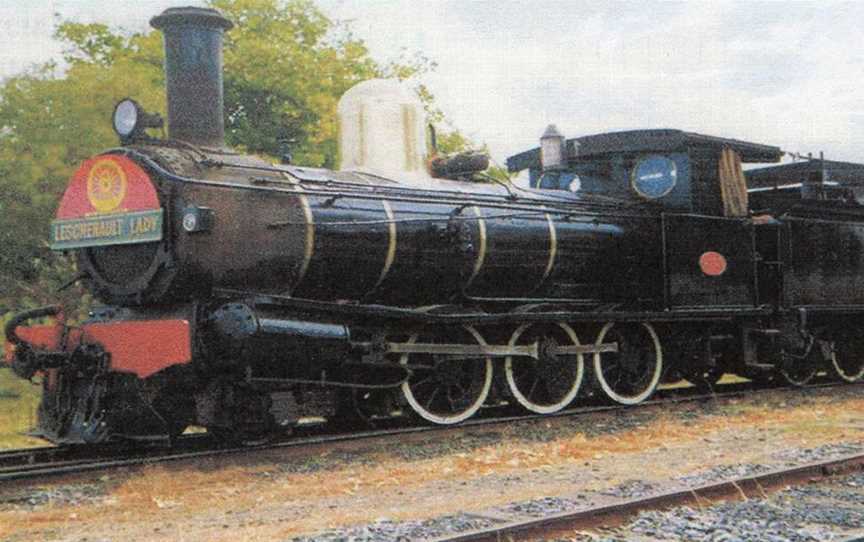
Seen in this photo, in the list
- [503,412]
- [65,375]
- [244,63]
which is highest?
[244,63]

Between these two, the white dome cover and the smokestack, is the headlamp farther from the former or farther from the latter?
the white dome cover

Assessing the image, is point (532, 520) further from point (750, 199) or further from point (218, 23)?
point (750, 199)

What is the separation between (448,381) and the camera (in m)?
9.50

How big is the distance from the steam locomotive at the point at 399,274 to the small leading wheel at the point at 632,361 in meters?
0.02

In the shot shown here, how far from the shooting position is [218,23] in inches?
335

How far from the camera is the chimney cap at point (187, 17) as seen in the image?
828 cm

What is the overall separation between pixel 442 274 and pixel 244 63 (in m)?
18.6

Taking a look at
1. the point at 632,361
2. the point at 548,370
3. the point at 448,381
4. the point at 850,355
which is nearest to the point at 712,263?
the point at 632,361

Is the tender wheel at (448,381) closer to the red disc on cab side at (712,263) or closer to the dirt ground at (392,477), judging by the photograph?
the dirt ground at (392,477)

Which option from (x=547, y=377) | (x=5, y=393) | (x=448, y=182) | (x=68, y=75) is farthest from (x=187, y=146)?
(x=68, y=75)

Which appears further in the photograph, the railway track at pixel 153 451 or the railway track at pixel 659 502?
the railway track at pixel 153 451

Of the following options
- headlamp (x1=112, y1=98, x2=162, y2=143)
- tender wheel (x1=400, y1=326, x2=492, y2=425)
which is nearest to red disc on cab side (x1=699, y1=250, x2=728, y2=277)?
tender wheel (x1=400, y1=326, x2=492, y2=425)

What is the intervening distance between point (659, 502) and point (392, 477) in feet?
6.87

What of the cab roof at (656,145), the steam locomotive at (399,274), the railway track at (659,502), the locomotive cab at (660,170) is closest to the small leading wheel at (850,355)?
the steam locomotive at (399,274)
